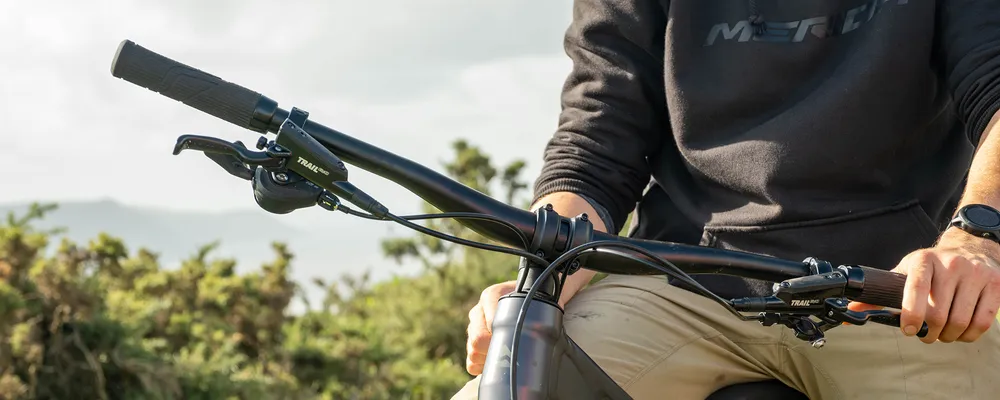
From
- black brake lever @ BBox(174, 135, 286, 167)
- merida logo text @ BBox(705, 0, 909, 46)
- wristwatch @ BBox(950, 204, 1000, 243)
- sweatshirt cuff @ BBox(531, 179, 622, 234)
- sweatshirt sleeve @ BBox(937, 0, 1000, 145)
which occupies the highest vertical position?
merida logo text @ BBox(705, 0, 909, 46)

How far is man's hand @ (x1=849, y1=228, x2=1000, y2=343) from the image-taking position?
1514mm

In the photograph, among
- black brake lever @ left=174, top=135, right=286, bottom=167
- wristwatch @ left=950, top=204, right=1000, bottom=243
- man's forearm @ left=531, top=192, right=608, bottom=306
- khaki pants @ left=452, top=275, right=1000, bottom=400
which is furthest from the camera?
man's forearm @ left=531, top=192, right=608, bottom=306

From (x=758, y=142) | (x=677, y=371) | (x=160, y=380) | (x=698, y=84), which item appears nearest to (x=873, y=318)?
(x=677, y=371)

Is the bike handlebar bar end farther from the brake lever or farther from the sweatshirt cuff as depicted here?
the sweatshirt cuff

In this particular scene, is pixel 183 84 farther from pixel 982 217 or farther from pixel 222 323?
pixel 222 323

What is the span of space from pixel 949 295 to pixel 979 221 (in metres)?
0.24

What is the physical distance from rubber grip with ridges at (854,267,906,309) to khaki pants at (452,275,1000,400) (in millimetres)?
513

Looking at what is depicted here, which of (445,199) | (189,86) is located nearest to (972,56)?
(445,199)

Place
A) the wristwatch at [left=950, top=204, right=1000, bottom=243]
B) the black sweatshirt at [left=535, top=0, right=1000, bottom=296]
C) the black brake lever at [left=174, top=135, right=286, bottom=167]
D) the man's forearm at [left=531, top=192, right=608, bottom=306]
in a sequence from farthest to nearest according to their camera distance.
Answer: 1. the man's forearm at [left=531, top=192, right=608, bottom=306]
2. the black sweatshirt at [left=535, top=0, right=1000, bottom=296]
3. the wristwatch at [left=950, top=204, right=1000, bottom=243]
4. the black brake lever at [left=174, top=135, right=286, bottom=167]

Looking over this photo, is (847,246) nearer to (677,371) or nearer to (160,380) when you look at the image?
(677,371)

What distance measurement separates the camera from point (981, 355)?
1.95 meters

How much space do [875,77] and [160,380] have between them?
2.95 m

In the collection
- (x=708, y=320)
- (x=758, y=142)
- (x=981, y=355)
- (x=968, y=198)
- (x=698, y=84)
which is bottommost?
(x=981, y=355)

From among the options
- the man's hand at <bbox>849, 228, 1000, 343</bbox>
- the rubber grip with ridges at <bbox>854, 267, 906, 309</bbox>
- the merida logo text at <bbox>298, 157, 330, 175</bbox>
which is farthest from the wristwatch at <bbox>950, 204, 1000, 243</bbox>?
the merida logo text at <bbox>298, 157, 330, 175</bbox>
